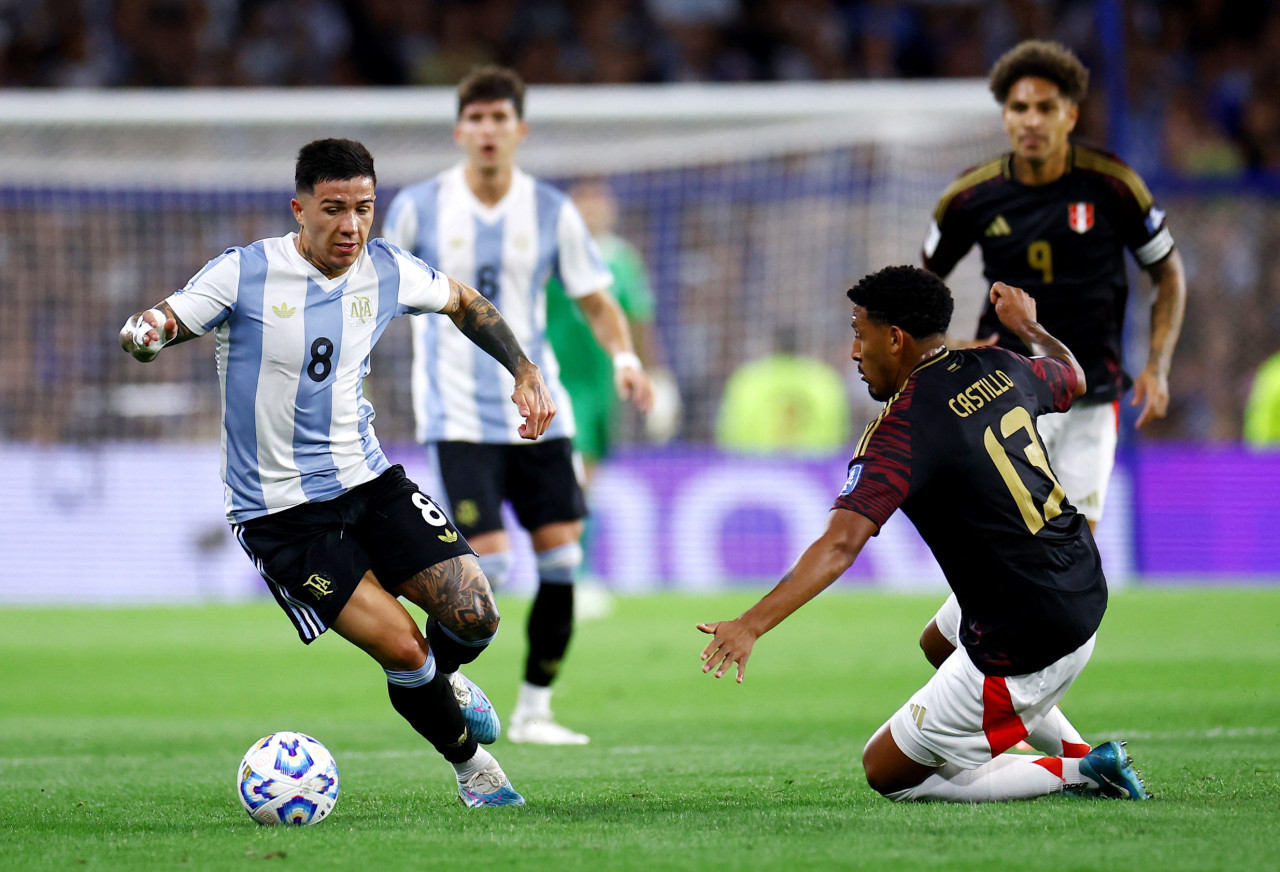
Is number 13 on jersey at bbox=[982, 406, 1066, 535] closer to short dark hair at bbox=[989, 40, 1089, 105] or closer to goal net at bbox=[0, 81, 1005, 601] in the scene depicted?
short dark hair at bbox=[989, 40, 1089, 105]

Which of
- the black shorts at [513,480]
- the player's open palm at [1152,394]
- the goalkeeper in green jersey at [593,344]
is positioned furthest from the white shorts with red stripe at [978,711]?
the goalkeeper in green jersey at [593,344]

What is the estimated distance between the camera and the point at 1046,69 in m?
6.14

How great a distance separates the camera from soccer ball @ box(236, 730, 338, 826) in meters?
4.54

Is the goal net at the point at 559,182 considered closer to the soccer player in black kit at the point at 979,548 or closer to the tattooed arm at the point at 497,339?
the tattooed arm at the point at 497,339

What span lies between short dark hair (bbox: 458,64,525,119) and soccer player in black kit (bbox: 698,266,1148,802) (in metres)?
2.72

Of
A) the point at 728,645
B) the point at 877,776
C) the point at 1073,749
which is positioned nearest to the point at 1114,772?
the point at 1073,749

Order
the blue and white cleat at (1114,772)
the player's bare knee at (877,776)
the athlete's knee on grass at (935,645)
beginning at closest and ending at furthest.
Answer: the blue and white cleat at (1114,772) < the player's bare knee at (877,776) < the athlete's knee on grass at (935,645)

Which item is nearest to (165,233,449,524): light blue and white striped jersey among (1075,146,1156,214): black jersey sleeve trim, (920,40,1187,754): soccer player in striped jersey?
(920,40,1187,754): soccer player in striped jersey

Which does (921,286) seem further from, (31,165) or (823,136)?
(31,165)

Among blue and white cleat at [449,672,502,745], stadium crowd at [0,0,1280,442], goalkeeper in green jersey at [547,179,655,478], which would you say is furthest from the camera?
stadium crowd at [0,0,1280,442]

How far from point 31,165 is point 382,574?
1061cm

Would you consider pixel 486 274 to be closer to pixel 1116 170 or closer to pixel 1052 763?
pixel 1116 170

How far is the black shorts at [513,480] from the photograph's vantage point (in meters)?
6.64

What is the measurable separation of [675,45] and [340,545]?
16.2 metres
